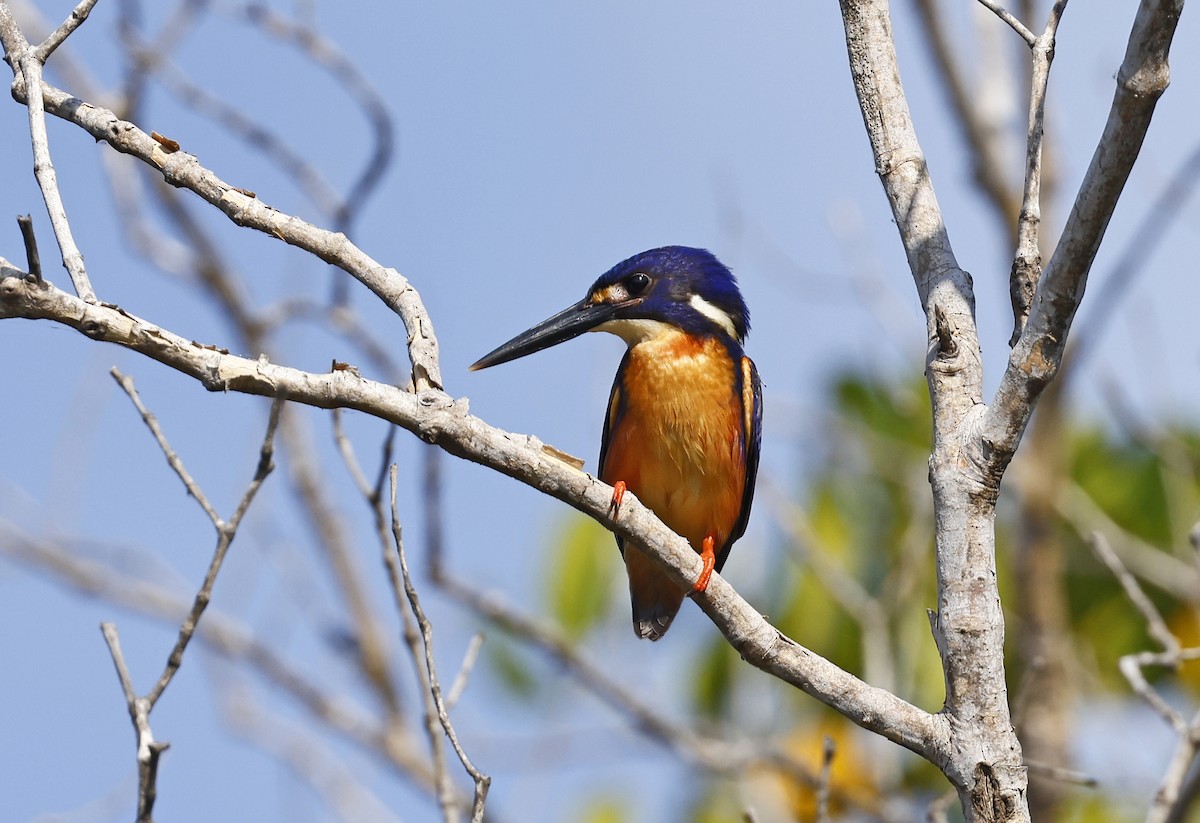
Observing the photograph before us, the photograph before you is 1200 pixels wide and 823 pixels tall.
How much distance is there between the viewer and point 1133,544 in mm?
6383

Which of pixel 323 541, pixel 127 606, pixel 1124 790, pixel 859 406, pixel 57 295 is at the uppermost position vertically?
pixel 859 406

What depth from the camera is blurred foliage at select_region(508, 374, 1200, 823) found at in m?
6.72

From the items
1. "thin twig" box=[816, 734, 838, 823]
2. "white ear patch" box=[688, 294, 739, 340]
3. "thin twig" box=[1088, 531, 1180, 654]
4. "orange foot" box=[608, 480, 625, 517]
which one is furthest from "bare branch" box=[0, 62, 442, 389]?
"white ear patch" box=[688, 294, 739, 340]

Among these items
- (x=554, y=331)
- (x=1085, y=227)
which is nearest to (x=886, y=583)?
(x=554, y=331)

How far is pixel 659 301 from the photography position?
491 cm

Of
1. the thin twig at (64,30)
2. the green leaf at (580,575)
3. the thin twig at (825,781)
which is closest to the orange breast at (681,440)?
the thin twig at (825,781)

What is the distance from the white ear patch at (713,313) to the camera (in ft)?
16.4

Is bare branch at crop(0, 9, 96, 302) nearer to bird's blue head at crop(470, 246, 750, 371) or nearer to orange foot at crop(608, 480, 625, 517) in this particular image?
orange foot at crop(608, 480, 625, 517)

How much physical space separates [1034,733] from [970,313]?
4.50 metres

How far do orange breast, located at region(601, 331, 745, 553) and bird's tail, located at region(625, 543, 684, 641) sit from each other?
233 millimetres

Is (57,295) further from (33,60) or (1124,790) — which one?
(1124,790)

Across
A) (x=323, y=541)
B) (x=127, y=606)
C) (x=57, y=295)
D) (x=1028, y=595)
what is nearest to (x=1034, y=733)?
(x=1028, y=595)

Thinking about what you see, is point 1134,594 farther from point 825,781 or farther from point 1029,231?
point 1029,231

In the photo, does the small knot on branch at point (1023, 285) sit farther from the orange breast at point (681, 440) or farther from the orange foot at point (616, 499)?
the orange breast at point (681, 440)
